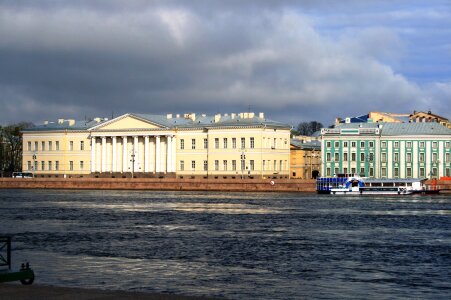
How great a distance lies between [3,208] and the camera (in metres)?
49.8

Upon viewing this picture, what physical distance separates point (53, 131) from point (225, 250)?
81.7 metres

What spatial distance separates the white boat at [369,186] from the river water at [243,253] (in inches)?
1342

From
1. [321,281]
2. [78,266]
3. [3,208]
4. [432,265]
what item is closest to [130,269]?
[78,266]

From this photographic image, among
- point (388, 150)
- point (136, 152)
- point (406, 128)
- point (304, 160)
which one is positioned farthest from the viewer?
point (304, 160)

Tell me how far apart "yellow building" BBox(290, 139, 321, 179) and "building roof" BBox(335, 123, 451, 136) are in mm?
11018

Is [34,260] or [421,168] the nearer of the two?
[34,260]

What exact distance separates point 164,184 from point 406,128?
24.7 meters

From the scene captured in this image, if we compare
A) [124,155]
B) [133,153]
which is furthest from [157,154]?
[124,155]

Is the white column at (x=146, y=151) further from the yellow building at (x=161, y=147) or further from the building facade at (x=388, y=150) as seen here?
the building facade at (x=388, y=150)

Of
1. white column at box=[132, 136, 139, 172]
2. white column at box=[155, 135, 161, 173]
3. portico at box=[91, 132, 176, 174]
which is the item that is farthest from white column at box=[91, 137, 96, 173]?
white column at box=[155, 135, 161, 173]

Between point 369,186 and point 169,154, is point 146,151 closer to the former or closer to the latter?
point 169,154

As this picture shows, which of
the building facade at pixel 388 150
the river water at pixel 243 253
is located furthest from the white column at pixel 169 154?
the river water at pixel 243 253

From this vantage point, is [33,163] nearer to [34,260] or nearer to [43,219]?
[43,219]

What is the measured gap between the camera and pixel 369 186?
78.3 meters
